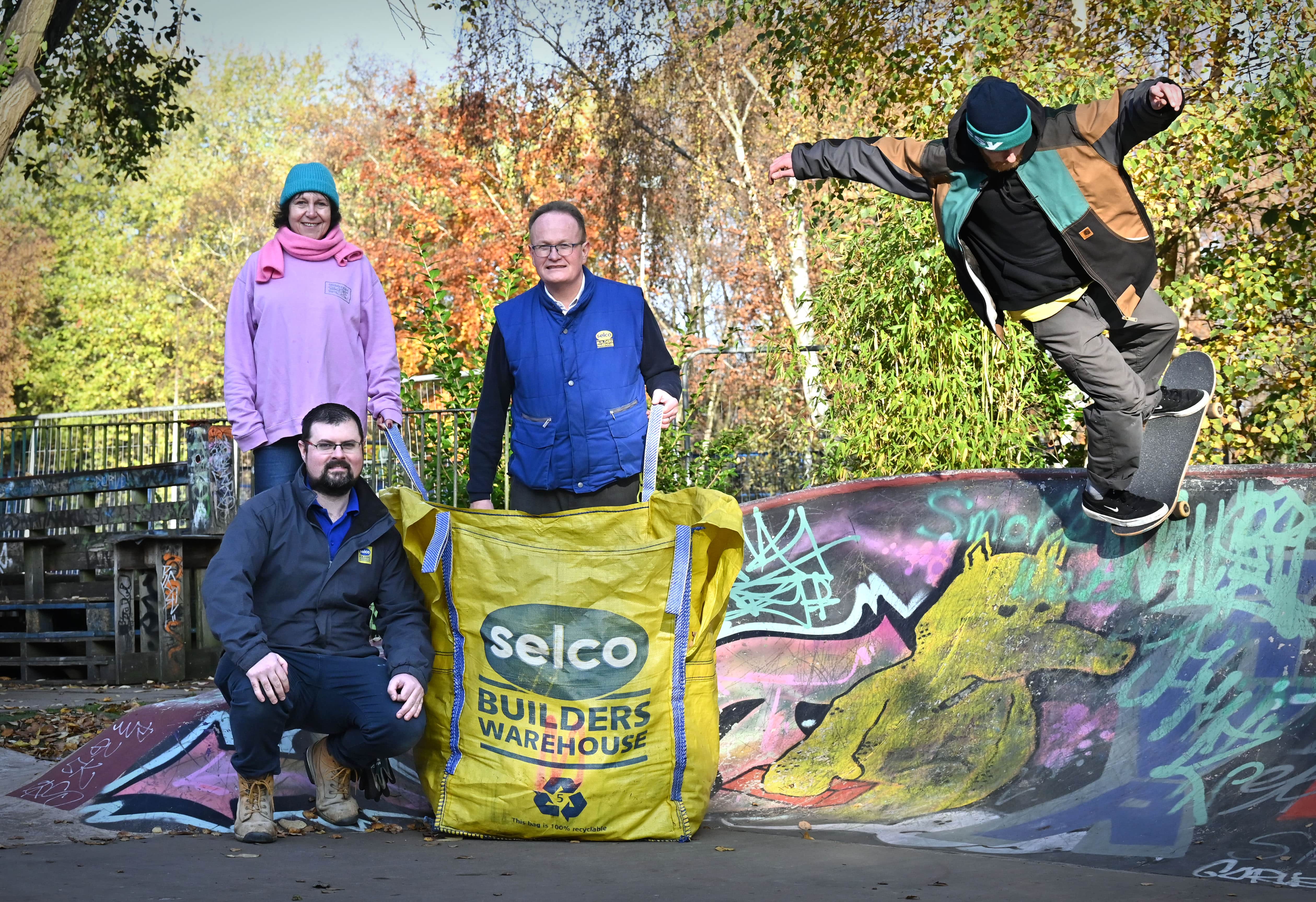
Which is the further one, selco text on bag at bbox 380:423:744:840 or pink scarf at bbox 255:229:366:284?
pink scarf at bbox 255:229:366:284

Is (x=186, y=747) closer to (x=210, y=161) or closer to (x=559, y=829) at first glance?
(x=559, y=829)

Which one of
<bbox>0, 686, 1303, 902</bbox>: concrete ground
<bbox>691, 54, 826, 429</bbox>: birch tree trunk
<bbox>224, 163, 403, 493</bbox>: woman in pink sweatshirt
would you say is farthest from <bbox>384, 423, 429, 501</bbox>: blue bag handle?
<bbox>691, 54, 826, 429</bbox>: birch tree trunk

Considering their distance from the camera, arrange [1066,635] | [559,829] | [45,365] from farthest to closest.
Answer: [45,365], [1066,635], [559,829]

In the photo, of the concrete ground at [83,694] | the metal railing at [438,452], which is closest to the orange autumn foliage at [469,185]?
the metal railing at [438,452]

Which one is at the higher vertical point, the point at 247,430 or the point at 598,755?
the point at 247,430

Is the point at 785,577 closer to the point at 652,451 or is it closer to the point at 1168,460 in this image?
the point at 652,451

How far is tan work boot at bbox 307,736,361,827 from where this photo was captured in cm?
356

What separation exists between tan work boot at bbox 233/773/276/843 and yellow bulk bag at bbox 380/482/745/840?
454mm

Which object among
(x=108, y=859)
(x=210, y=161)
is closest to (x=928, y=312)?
(x=108, y=859)

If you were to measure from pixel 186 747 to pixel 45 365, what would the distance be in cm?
3339

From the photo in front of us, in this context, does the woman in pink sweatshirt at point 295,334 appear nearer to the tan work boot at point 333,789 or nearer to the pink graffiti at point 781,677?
the tan work boot at point 333,789

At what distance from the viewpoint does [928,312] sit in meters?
6.62

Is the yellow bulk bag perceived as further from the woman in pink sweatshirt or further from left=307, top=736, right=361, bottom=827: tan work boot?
the woman in pink sweatshirt

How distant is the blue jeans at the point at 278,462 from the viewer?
390 cm
